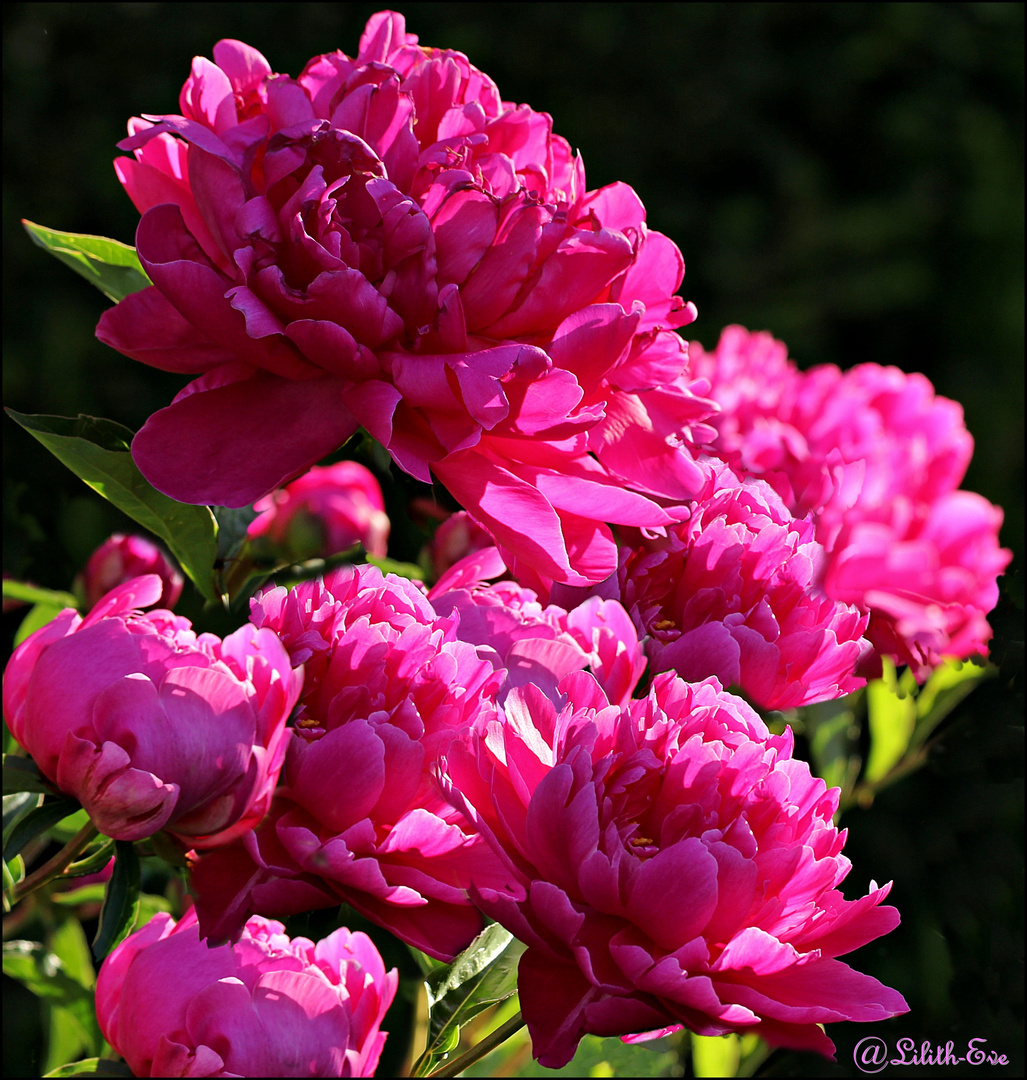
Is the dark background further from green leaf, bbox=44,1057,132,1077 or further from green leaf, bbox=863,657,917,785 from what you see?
green leaf, bbox=44,1057,132,1077

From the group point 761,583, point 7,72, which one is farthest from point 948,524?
point 7,72

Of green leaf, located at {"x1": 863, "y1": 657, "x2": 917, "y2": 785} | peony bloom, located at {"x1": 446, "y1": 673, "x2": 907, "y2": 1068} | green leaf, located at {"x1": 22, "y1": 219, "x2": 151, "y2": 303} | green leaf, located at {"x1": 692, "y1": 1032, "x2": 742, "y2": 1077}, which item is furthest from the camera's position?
green leaf, located at {"x1": 863, "y1": 657, "x2": 917, "y2": 785}

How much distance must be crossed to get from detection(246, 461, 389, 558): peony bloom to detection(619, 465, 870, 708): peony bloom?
0.48 ft

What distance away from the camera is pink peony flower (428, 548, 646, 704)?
1.03ft

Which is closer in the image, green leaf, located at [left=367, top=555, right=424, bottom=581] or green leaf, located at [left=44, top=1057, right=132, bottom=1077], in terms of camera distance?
green leaf, located at [left=44, top=1057, right=132, bottom=1077]

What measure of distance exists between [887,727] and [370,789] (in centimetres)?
45

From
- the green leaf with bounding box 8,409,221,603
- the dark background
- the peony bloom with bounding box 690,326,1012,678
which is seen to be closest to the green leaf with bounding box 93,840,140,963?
the green leaf with bounding box 8,409,221,603

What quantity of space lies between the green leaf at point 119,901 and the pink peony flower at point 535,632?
10 cm

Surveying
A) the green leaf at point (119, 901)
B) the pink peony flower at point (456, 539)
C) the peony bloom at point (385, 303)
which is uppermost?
the peony bloom at point (385, 303)

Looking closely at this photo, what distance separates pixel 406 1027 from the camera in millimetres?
418

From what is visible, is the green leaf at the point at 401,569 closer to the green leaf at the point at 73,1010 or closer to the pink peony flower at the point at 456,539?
the pink peony flower at the point at 456,539

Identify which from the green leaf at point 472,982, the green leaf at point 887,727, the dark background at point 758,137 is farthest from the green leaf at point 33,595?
the dark background at point 758,137

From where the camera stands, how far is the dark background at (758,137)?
1694mm

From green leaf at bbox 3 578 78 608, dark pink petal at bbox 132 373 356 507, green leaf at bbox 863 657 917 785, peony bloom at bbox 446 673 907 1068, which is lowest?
green leaf at bbox 863 657 917 785
